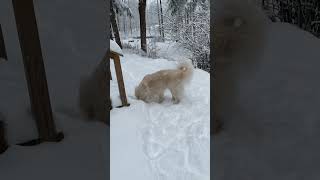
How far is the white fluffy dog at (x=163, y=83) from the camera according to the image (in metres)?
4.19

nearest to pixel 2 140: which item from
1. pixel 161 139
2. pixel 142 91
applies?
pixel 161 139

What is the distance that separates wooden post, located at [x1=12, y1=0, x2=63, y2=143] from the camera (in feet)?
3.59

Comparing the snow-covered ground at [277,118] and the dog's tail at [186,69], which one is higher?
the snow-covered ground at [277,118]

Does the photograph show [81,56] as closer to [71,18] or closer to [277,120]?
[71,18]

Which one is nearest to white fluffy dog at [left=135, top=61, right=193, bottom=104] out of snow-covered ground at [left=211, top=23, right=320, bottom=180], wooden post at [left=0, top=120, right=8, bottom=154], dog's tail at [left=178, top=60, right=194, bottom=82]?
dog's tail at [left=178, top=60, right=194, bottom=82]

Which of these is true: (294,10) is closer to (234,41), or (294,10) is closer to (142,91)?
(234,41)

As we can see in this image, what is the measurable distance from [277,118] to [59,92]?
0.86 meters

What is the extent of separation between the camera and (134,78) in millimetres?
6195

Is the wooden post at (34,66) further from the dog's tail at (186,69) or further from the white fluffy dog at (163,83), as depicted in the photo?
the dog's tail at (186,69)

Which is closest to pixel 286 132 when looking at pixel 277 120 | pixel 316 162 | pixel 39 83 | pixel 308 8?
pixel 277 120

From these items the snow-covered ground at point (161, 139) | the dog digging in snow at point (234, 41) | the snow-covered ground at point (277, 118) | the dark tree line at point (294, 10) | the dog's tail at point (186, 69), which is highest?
the dark tree line at point (294, 10)

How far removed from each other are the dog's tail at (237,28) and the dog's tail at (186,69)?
2.90 m

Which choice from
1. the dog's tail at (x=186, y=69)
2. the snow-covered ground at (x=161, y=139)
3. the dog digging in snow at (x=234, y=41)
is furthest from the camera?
the dog's tail at (x=186, y=69)

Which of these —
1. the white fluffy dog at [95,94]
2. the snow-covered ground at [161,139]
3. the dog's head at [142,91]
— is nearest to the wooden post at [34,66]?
the white fluffy dog at [95,94]
